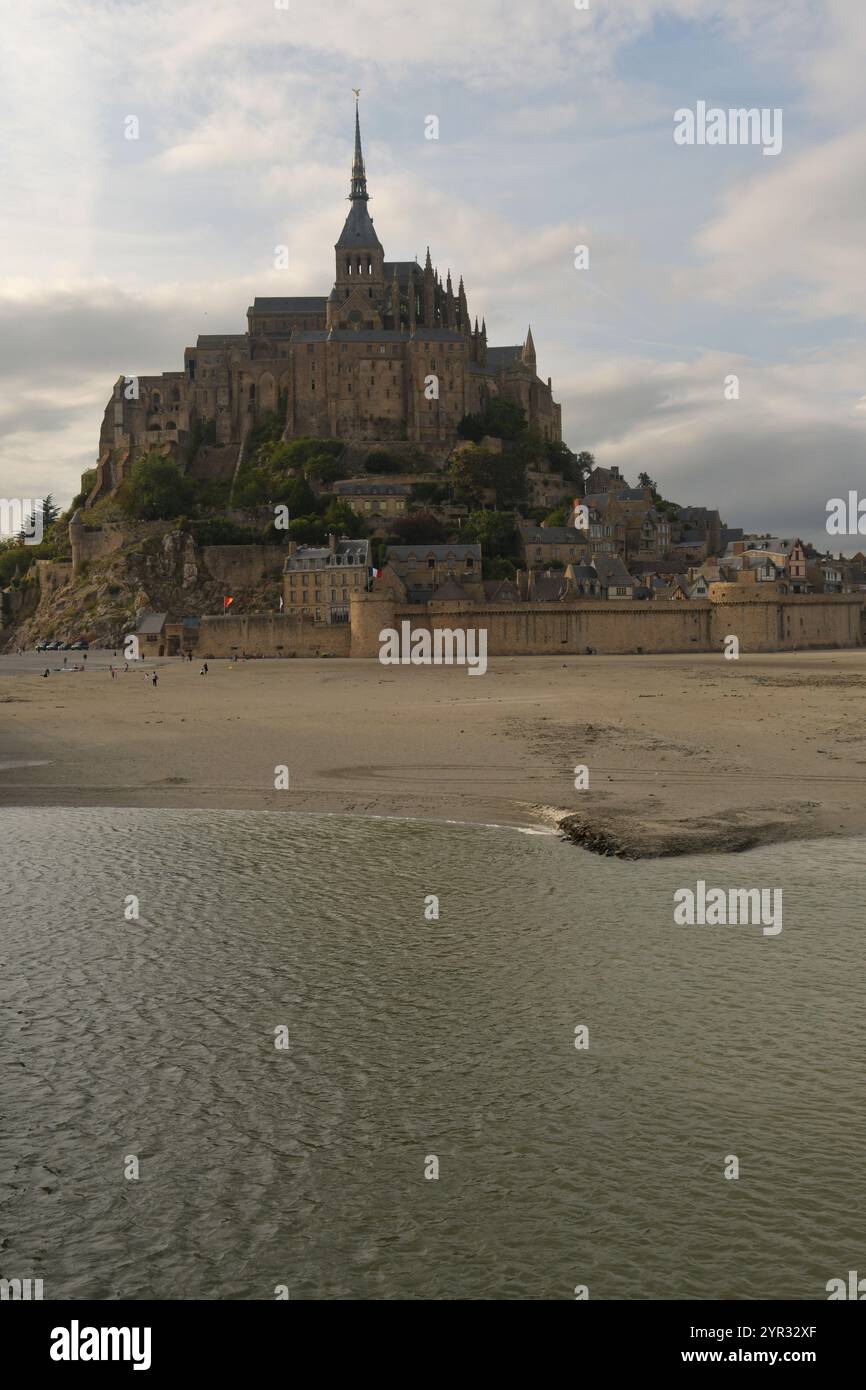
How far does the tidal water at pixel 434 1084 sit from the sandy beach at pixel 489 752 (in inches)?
114

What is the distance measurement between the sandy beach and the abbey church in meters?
48.8

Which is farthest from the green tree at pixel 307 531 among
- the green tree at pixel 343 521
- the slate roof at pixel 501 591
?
the slate roof at pixel 501 591

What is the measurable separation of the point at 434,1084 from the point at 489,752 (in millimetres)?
15278

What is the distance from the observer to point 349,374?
87.4 m

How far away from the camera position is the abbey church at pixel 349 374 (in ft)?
287

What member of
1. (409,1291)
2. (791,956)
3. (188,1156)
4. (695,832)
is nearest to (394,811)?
(695,832)

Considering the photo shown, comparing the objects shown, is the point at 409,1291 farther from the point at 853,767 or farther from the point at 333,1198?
the point at 853,767

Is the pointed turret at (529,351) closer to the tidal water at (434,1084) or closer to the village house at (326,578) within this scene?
the village house at (326,578)

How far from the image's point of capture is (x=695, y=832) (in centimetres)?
1659

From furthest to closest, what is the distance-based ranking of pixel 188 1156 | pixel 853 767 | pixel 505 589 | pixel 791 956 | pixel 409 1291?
pixel 505 589 < pixel 853 767 < pixel 791 956 < pixel 188 1156 < pixel 409 1291

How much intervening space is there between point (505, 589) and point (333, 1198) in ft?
196

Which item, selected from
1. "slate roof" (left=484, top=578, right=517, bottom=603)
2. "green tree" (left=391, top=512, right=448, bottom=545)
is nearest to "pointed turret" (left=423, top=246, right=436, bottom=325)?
"green tree" (left=391, top=512, right=448, bottom=545)
